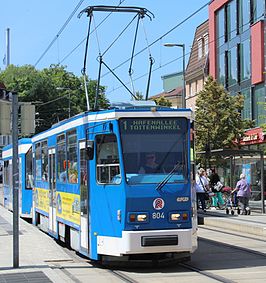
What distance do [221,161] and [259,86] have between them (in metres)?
11.8

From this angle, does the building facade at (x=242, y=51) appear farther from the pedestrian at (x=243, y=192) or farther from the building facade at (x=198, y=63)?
the pedestrian at (x=243, y=192)

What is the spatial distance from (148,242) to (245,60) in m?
31.6

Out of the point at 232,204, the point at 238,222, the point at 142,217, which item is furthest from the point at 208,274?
the point at 232,204

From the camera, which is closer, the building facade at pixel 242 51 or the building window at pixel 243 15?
the building facade at pixel 242 51

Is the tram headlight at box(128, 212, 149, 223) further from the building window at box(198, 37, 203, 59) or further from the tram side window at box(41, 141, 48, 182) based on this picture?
the building window at box(198, 37, 203, 59)

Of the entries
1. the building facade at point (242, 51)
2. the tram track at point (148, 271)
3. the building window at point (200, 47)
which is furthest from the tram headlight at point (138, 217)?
the building window at point (200, 47)

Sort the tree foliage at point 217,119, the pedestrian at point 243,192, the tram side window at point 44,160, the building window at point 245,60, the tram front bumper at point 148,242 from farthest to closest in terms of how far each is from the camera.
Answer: the building window at point 245,60
the tree foliage at point 217,119
the pedestrian at point 243,192
the tram side window at point 44,160
the tram front bumper at point 148,242

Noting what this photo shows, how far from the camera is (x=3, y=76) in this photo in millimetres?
75125

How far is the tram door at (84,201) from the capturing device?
12.2m

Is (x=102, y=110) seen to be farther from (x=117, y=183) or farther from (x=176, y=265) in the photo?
(x=176, y=265)

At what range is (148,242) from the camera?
1123 centimetres

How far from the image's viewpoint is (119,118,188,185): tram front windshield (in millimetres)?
11438

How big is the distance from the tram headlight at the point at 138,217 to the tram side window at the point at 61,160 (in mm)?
3376

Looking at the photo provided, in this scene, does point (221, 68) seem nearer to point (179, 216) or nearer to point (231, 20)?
point (231, 20)
